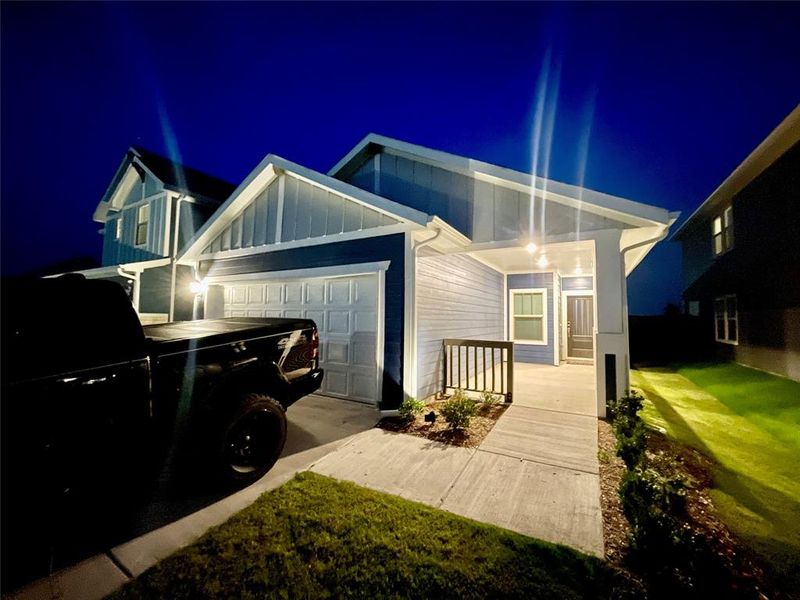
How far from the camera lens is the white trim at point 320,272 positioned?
19.6ft

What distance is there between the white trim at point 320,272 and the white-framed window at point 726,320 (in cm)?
1252

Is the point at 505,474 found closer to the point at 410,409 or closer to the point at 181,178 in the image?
the point at 410,409

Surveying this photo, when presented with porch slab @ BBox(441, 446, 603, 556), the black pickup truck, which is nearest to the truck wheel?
the black pickup truck

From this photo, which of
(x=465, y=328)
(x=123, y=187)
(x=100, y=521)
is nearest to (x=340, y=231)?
(x=465, y=328)

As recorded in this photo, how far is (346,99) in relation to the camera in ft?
134

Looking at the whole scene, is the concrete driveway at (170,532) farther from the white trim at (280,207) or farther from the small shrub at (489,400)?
the white trim at (280,207)

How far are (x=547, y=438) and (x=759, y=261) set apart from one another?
10297mm

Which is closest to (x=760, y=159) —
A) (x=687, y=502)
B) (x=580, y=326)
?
(x=580, y=326)

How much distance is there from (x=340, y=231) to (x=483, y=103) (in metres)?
43.0

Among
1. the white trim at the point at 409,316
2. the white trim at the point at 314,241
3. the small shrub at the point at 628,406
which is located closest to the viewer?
the small shrub at the point at 628,406

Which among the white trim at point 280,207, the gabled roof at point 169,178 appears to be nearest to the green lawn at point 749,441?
the white trim at point 280,207

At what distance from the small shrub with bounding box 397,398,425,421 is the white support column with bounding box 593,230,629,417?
309cm

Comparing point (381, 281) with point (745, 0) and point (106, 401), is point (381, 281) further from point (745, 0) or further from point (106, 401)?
point (745, 0)

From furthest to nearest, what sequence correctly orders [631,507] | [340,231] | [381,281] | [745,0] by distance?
[745,0] → [340,231] → [381,281] → [631,507]
